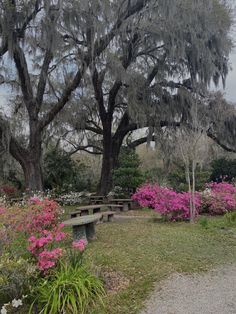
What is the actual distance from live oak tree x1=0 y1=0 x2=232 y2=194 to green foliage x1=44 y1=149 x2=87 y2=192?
1.64 meters

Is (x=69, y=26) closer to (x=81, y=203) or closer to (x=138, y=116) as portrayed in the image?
(x=138, y=116)

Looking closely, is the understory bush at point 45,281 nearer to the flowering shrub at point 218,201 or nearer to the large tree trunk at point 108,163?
the flowering shrub at point 218,201

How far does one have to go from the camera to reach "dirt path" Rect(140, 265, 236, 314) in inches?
141

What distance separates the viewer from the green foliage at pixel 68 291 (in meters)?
3.56

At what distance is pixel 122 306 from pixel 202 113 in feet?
34.8

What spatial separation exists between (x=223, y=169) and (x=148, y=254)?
1257cm

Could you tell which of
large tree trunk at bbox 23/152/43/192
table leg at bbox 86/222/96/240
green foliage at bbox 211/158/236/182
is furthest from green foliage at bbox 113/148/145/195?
table leg at bbox 86/222/96/240

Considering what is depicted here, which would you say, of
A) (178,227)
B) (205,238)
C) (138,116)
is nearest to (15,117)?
(138,116)

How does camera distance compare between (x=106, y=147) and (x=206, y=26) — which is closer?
(x=206, y=26)

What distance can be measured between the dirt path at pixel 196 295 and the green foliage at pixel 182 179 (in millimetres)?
8423

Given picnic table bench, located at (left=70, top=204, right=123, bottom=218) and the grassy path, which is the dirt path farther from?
picnic table bench, located at (left=70, top=204, right=123, bottom=218)

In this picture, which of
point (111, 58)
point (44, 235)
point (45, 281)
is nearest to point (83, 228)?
point (44, 235)

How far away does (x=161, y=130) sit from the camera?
1374 cm

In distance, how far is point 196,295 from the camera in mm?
3926
